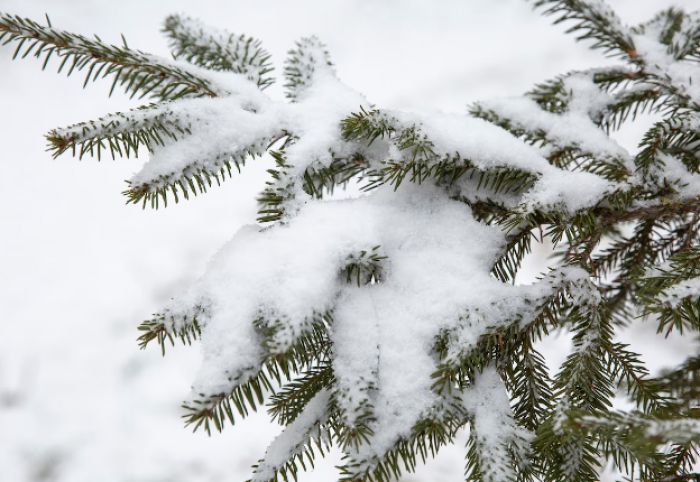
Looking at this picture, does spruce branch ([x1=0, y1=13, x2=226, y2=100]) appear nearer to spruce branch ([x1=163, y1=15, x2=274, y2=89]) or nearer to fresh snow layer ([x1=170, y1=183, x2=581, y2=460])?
spruce branch ([x1=163, y1=15, x2=274, y2=89])

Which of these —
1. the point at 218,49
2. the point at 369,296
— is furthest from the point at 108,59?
the point at 369,296

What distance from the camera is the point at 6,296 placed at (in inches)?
114

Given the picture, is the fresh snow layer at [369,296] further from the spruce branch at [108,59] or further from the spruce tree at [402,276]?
the spruce branch at [108,59]

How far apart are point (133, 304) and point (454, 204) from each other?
8.04ft

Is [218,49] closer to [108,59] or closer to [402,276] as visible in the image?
[108,59]

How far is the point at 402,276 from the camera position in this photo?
761mm

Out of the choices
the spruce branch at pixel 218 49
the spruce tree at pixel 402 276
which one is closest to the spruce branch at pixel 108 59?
the spruce tree at pixel 402 276

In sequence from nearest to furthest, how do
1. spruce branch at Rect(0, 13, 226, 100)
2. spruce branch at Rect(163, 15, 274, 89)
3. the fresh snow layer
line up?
the fresh snow layer
spruce branch at Rect(0, 13, 226, 100)
spruce branch at Rect(163, 15, 274, 89)

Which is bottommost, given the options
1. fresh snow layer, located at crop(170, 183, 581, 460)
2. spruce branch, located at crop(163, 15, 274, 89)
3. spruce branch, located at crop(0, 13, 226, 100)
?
fresh snow layer, located at crop(170, 183, 581, 460)

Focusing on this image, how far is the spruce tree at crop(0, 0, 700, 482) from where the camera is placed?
0.65 metres

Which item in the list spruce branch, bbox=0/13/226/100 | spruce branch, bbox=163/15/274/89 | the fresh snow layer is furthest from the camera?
spruce branch, bbox=163/15/274/89

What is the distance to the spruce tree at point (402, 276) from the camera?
2.14ft

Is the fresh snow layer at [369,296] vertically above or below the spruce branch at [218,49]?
below

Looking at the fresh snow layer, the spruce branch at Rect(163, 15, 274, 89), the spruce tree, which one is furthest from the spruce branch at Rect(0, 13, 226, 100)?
the fresh snow layer
